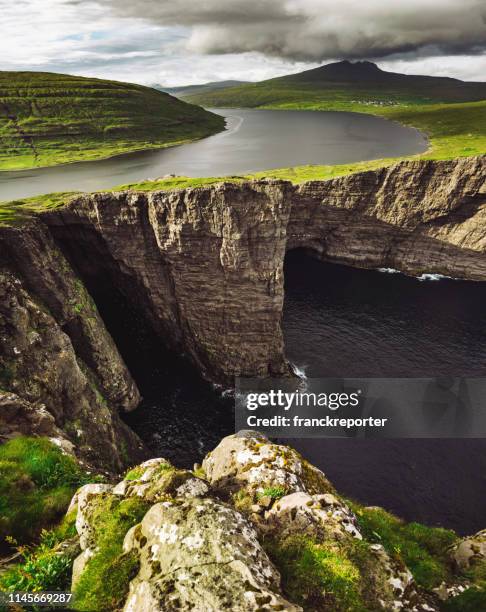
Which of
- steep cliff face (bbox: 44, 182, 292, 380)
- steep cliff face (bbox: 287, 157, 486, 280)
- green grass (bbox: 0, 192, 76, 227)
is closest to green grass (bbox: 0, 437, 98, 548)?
green grass (bbox: 0, 192, 76, 227)

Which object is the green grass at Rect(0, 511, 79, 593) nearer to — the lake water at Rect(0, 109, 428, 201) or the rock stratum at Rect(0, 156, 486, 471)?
the rock stratum at Rect(0, 156, 486, 471)

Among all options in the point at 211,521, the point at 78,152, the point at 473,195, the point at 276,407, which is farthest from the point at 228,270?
the point at 78,152

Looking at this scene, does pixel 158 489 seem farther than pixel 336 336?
No

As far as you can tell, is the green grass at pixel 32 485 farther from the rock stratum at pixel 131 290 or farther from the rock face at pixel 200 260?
the rock face at pixel 200 260

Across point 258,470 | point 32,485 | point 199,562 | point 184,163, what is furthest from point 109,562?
point 184,163

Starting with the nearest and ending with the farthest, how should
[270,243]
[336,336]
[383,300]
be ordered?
[270,243] → [336,336] → [383,300]

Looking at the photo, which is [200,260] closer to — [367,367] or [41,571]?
[367,367]

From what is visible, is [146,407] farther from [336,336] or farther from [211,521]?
[211,521]
